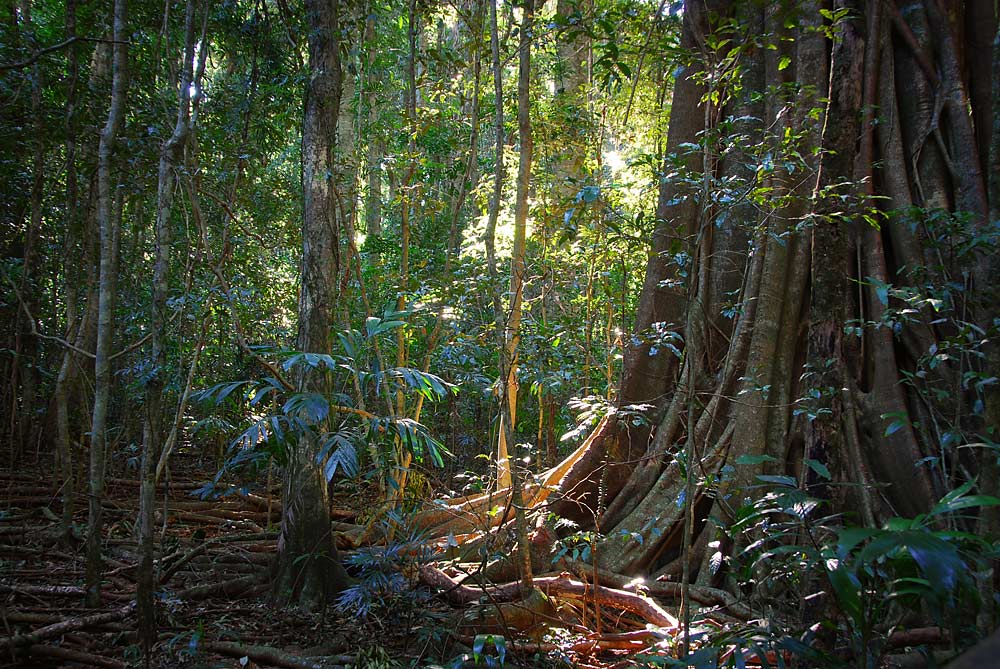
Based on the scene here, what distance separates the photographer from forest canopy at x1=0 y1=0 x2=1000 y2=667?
2.81 metres

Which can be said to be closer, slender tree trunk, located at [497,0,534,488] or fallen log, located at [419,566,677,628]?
fallen log, located at [419,566,677,628]

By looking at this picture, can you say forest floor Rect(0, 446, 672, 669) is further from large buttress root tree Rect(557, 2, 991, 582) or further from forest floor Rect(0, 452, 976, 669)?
large buttress root tree Rect(557, 2, 991, 582)

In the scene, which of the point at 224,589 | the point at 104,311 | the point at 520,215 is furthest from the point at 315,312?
the point at 520,215

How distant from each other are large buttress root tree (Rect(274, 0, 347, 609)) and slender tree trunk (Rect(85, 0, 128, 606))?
3.32 feet

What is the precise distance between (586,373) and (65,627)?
4221 mm

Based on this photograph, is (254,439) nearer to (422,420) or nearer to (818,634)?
(818,634)

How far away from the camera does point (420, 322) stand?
5.55 meters

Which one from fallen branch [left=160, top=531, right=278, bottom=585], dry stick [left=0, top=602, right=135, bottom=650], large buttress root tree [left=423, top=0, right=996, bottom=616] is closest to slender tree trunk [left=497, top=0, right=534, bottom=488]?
large buttress root tree [left=423, top=0, right=996, bottom=616]

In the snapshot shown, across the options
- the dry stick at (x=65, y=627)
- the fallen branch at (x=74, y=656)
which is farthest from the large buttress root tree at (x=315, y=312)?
the fallen branch at (x=74, y=656)

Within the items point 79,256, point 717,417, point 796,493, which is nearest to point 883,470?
point 717,417

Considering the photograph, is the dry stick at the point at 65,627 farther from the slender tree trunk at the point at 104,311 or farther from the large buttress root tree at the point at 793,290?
the large buttress root tree at the point at 793,290

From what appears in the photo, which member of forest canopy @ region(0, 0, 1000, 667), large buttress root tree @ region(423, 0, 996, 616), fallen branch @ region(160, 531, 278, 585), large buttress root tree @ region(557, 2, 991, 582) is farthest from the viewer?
fallen branch @ region(160, 531, 278, 585)

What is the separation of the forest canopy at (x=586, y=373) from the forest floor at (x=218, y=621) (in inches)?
0.9

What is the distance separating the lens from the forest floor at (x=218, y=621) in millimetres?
3242
